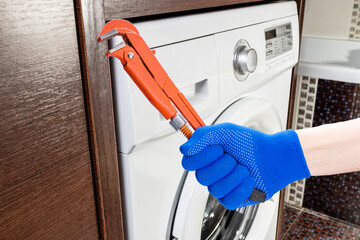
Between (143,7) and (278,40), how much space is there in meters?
0.45

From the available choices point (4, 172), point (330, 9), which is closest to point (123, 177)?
point (4, 172)

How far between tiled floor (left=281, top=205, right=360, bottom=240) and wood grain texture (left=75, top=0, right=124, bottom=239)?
43.5 inches

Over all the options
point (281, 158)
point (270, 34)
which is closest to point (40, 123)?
point (281, 158)

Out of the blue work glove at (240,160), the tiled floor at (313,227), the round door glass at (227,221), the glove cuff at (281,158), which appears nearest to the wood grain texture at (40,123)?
the blue work glove at (240,160)

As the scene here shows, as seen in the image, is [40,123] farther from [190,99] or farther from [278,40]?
[278,40]

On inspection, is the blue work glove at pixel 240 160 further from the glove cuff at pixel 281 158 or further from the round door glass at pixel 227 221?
the round door glass at pixel 227 221

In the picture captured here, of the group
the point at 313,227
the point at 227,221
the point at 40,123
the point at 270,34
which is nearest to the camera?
the point at 40,123

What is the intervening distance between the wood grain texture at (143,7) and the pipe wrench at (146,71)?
5cm

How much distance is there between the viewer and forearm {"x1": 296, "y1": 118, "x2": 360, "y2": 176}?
59 cm

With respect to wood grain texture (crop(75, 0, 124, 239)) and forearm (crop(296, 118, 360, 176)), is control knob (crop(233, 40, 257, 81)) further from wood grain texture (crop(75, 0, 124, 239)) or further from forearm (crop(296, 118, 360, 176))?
wood grain texture (crop(75, 0, 124, 239))

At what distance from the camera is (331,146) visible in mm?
600

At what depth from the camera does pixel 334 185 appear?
1.54 meters

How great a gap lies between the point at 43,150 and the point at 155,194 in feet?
0.74

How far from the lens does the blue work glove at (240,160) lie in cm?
49
